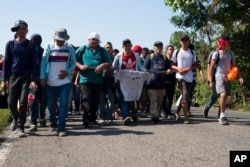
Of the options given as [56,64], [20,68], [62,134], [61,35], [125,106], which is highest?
[61,35]

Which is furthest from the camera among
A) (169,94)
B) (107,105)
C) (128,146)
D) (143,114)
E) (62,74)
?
(143,114)

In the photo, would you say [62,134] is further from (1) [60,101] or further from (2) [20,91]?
(2) [20,91]

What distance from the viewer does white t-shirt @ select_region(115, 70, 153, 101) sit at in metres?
9.77

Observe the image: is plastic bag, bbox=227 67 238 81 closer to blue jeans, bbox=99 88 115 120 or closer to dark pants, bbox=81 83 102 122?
blue jeans, bbox=99 88 115 120

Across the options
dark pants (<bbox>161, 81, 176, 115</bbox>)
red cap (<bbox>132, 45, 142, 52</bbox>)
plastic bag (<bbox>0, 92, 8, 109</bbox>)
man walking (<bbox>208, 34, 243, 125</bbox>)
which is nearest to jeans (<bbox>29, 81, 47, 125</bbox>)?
plastic bag (<bbox>0, 92, 8, 109</bbox>)

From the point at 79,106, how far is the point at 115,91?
340 cm

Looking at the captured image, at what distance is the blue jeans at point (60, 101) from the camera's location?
313 inches

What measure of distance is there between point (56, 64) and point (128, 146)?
2303 mm

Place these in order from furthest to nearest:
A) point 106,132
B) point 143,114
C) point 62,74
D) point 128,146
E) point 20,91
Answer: point 143,114 → point 106,132 → point 62,74 → point 20,91 → point 128,146

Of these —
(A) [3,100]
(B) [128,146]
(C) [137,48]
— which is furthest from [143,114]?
(B) [128,146]

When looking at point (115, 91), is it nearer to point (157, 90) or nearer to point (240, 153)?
point (157, 90)

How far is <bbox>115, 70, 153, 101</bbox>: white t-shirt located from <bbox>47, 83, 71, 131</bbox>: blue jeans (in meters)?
1.81

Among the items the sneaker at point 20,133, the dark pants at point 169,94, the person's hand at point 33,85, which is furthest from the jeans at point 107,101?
the sneaker at point 20,133

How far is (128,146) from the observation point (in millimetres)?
6812
